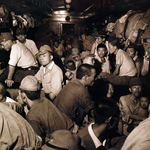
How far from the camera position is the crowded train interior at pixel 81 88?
1.01m

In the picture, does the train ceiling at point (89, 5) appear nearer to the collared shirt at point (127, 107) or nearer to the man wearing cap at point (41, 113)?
the collared shirt at point (127, 107)

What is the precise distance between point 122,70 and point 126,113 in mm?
981

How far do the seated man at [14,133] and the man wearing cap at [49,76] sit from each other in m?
1.20

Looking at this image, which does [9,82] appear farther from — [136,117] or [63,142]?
[136,117]

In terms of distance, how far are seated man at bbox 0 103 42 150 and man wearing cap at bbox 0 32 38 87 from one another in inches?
66.3

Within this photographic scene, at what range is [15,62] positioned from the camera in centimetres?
254

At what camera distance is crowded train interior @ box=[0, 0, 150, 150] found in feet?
3.31

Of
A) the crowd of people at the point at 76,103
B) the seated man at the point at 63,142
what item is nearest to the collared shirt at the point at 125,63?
the crowd of people at the point at 76,103

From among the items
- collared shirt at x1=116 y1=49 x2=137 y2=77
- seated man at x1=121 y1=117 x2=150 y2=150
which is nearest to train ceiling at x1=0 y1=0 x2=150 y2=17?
collared shirt at x1=116 y1=49 x2=137 y2=77

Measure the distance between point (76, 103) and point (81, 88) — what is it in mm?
224

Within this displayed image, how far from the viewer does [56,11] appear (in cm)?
500

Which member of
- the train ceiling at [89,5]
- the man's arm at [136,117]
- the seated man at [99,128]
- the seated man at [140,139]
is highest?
the train ceiling at [89,5]

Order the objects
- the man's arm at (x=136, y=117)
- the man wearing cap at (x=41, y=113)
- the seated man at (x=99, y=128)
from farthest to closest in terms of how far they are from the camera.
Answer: the man's arm at (x=136, y=117) < the man wearing cap at (x=41, y=113) < the seated man at (x=99, y=128)

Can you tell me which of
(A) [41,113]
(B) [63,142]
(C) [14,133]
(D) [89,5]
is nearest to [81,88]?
(A) [41,113]
